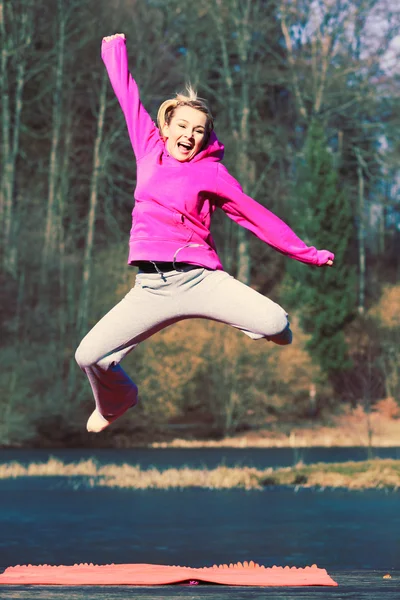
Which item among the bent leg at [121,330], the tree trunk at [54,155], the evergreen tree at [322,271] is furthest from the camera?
the evergreen tree at [322,271]

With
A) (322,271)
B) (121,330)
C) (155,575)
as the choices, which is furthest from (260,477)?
(121,330)

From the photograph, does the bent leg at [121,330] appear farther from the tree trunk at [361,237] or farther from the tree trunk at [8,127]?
the tree trunk at [361,237]

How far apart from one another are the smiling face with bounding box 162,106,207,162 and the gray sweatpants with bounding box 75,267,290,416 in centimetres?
65

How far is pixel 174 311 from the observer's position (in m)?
6.16

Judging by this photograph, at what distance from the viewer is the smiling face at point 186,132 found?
6.31 m

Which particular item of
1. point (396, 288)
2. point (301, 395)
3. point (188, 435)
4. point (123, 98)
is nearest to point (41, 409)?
point (188, 435)

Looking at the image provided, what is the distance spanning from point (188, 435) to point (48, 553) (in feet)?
57.9

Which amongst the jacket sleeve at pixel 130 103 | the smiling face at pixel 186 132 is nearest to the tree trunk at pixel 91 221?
the jacket sleeve at pixel 130 103

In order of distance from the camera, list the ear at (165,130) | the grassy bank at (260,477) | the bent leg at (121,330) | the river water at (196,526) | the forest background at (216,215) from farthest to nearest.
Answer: the forest background at (216,215)
the grassy bank at (260,477)
the river water at (196,526)
the ear at (165,130)
the bent leg at (121,330)

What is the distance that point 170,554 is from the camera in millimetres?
13742

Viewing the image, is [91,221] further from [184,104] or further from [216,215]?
[184,104]

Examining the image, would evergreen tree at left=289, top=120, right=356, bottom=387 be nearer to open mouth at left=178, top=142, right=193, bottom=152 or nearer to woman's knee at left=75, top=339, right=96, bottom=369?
open mouth at left=178, top=142, right=193, bottom=152

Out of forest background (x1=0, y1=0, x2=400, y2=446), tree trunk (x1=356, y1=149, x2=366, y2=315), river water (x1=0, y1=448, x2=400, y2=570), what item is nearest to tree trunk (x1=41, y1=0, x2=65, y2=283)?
forest background (x1=0, y1=0, x2=400, y2=446)

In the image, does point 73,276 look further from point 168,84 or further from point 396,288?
point 396,288
